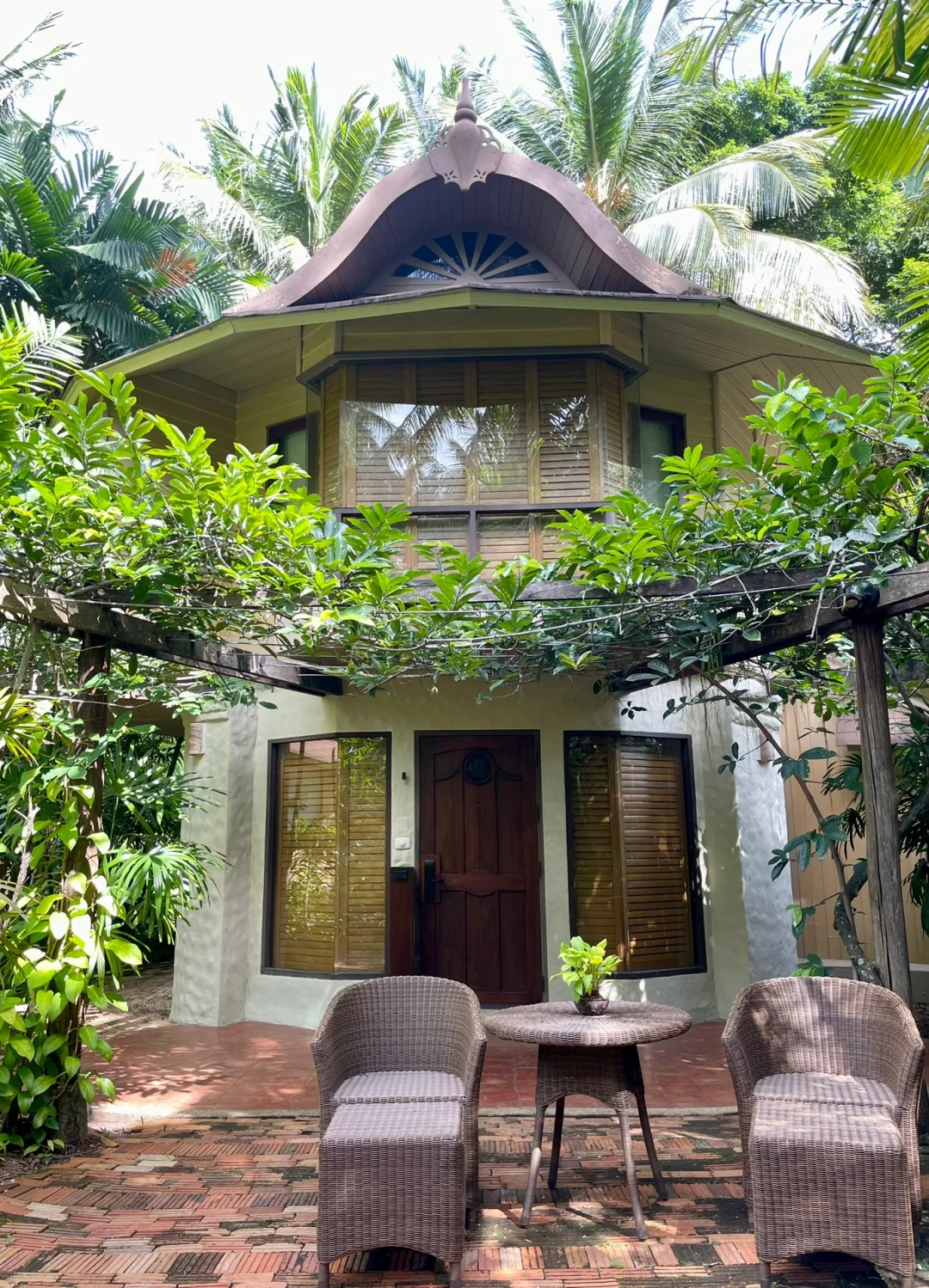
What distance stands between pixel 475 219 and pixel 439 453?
1934 millimetres

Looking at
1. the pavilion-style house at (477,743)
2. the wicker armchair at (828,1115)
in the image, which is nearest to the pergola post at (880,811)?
the wicker armchair at (828,1115)

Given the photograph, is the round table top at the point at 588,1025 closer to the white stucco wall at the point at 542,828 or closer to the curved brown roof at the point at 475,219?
the white stucco wall at the point at 542,828

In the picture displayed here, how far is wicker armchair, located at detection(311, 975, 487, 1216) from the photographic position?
3475mm

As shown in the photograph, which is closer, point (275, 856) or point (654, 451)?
point (275, 856)

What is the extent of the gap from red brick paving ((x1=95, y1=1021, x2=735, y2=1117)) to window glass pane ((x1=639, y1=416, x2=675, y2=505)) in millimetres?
4122

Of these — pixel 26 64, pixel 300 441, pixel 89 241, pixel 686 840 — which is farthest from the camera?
pixel 26 64

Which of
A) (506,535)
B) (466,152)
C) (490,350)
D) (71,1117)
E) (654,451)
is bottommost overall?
(71,1117)

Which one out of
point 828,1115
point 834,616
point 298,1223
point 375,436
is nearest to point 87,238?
point 375,436

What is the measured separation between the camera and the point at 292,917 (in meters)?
7.39

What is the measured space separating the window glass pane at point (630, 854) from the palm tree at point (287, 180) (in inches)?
462

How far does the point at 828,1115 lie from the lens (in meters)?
3.18

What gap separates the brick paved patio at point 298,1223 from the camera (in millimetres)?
3137

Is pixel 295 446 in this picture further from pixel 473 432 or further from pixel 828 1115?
pixel 828 1115

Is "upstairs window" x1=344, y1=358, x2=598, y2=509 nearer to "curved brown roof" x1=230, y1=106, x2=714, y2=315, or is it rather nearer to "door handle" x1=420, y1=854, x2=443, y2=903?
"curved brown roof" x1=230, y1=106, x2=714, y2=315
